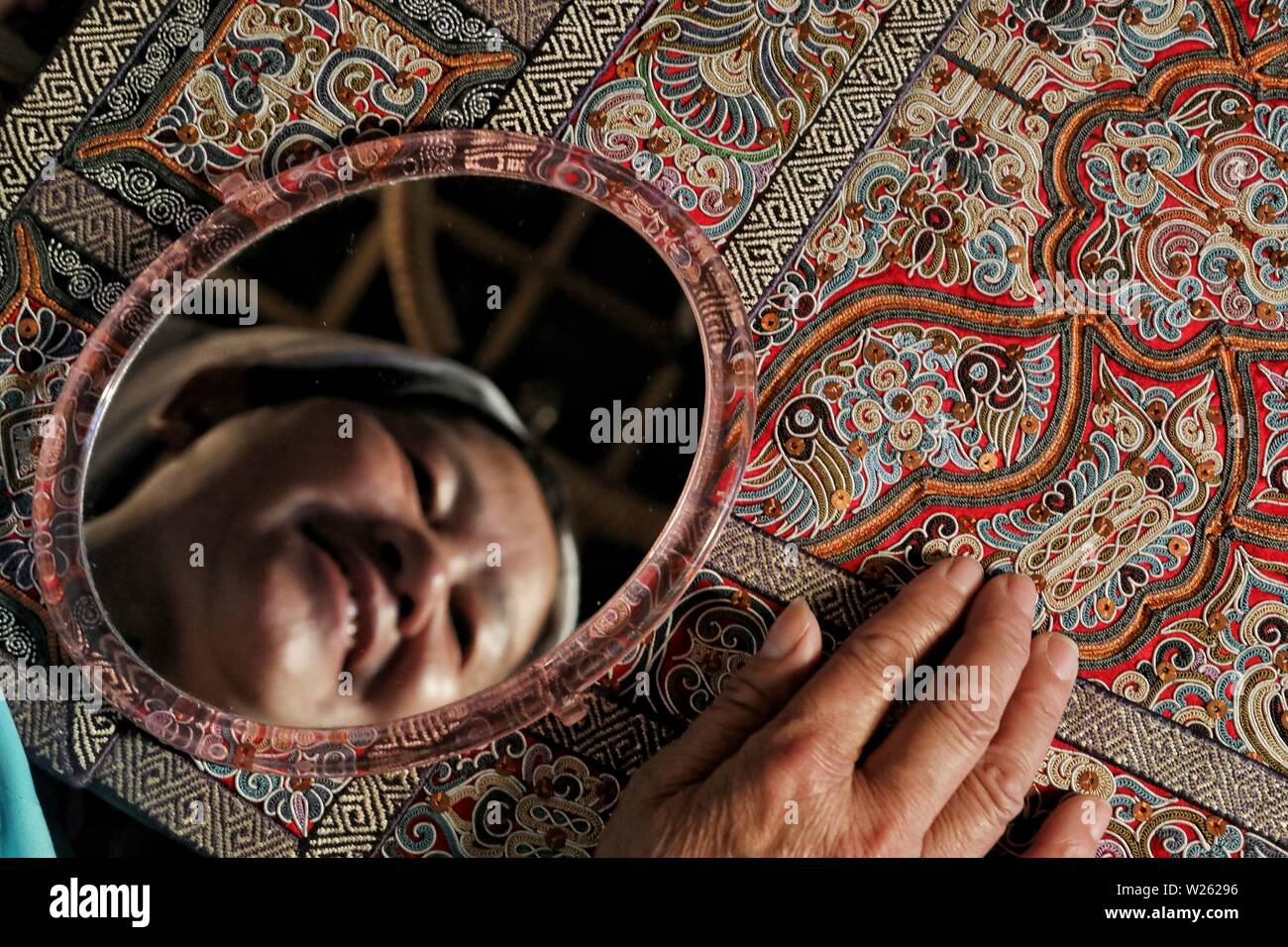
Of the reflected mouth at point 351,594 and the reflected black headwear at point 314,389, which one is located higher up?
the reflected black headwear at point 314,389

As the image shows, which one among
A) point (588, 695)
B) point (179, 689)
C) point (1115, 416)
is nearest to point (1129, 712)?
point (1115, 416)

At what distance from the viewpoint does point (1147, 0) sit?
1048 mm

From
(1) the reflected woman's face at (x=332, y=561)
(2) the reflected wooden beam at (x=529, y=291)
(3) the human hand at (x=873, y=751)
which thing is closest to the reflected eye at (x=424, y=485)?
(1) the reflected woman's face at (x=332, y=561)

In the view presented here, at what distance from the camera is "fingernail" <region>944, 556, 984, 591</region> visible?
99cm

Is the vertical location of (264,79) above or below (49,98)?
above

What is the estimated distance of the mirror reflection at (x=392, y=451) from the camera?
0.92m

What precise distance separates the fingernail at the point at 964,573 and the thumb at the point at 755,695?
15 cm

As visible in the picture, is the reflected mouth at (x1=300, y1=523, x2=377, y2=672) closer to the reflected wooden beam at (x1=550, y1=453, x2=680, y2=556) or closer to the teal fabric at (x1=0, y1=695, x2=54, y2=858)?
the reflected wooden beam at (x1=550, y1=453, x2=680, y2=556)

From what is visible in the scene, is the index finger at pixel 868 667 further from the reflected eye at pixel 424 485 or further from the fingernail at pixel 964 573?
the reflected eye at pixel 424 485

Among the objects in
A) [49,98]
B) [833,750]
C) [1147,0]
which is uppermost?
[1147,0]

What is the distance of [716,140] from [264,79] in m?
0.49

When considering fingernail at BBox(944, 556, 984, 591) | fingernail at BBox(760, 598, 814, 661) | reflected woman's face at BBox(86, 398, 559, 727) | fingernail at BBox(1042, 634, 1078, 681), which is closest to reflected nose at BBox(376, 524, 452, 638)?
reflected woman's face at BBox(86, 398, 559, 727)

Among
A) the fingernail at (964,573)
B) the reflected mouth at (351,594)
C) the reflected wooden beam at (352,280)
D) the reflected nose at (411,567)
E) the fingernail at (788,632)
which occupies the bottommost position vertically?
the reflected mouth at (351,594)

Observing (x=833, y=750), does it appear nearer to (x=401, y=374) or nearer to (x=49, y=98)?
(x=401, y=374)
